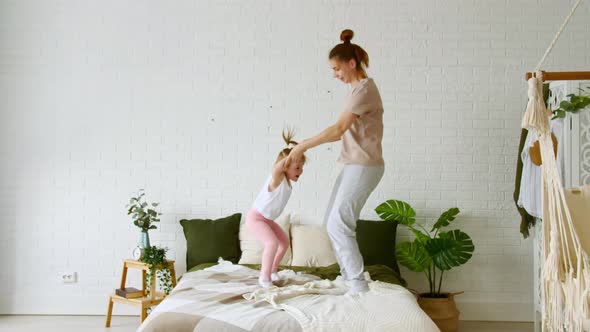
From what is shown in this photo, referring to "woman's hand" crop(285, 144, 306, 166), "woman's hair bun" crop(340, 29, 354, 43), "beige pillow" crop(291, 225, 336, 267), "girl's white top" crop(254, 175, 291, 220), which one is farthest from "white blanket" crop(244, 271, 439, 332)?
"woman's hair bun" crop(340, 29, 354, 43)

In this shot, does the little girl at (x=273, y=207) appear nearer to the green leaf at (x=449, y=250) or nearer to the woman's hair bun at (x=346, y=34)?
the woman's hair bun at (x=346, y=34)

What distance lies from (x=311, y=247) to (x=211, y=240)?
2.76 feet

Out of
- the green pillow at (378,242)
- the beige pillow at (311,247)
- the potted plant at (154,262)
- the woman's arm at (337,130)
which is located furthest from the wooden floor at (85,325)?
the woman's arm at (337,130)

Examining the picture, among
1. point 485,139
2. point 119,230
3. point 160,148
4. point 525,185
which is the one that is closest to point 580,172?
point 525,185

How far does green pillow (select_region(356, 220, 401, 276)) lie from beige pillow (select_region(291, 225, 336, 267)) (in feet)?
0.89

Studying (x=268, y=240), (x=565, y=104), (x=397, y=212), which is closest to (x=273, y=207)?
(x=268, y=240)

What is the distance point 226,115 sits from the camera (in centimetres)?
547

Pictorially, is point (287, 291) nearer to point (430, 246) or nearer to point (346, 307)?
point (346, 307)

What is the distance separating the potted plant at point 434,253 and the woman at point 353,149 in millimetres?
1400

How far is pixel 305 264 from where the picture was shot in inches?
193

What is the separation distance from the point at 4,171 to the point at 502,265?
4.55 m

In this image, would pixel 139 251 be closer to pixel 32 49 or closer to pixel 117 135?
pixel 117 135

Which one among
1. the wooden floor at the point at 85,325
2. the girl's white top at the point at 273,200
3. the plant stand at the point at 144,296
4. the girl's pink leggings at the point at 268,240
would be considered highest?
the girl's white top at the point at 273,200

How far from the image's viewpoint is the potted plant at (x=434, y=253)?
16.0 feet
